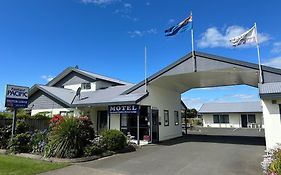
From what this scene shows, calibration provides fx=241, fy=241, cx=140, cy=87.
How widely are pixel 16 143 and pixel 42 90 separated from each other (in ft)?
38.5

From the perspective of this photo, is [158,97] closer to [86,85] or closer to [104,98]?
[104,98]

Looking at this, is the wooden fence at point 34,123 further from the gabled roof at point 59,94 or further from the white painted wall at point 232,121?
the white painted wall at point 232,121

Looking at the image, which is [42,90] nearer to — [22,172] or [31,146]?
[31,146]

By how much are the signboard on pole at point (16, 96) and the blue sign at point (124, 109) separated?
6258 mm

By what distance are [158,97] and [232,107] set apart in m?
33.8

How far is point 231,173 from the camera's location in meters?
9.18

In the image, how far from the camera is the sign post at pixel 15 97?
14.6 meters

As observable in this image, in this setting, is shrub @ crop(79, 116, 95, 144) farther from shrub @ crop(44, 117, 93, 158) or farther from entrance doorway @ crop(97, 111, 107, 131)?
entrance doorway @ crop(97, 111, 107, 131)

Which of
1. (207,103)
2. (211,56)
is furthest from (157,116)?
(207,103)

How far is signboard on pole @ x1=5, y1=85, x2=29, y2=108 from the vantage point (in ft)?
48.2

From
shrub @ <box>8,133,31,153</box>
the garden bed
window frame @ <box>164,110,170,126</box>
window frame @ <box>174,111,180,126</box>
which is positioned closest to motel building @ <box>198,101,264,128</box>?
window frame @ <box>174,111,180,126</box>

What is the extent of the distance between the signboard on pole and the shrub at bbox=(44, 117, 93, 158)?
390 centimetres

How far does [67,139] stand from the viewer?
12.0 m

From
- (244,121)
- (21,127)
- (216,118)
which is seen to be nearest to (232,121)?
(244,121)
